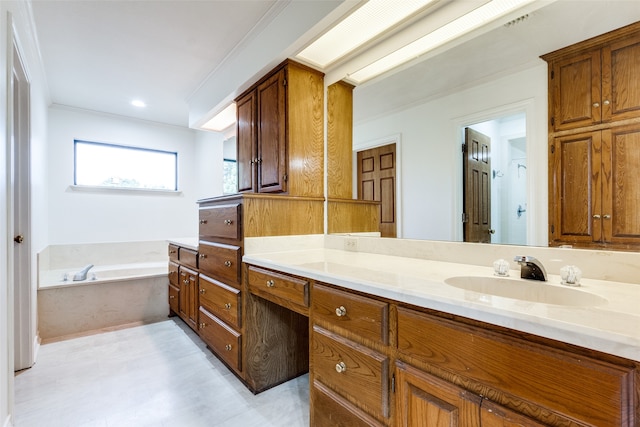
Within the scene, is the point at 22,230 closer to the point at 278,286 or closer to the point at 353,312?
the point at 278,286

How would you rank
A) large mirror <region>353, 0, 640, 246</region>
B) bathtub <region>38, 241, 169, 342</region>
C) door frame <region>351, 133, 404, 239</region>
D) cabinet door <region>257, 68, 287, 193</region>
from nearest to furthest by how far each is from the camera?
large mirror <region>353, 0, 640, 246</region> → door frame <region>351, 133, 404, 239</region> → cabinet door <region>257, 68, 287, 193</region> → bathtub <region>38, 241, 169, 342</region>

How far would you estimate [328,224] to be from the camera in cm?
211

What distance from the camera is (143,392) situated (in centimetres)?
176

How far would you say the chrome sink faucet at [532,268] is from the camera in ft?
3.35

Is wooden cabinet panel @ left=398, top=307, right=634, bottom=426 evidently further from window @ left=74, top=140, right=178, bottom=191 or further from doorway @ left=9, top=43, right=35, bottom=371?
window @ left=74, top=140, right=178, bottom=191

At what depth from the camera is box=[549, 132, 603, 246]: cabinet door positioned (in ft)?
3.47

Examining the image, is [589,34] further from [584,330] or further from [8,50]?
[8,50]

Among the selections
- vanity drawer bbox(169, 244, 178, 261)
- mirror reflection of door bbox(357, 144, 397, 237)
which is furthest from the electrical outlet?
vanity drawer bbox(169, 244, 178, 261)

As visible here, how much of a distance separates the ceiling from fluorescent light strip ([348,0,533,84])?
0.05 metres

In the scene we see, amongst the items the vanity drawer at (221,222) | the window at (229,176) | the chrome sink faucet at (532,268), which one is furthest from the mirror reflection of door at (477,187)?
the window at (229,176)

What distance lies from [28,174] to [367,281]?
269 cm

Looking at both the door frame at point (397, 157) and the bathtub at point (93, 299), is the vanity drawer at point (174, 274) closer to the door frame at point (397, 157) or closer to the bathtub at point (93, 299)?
the bathtub at point (93, 299)

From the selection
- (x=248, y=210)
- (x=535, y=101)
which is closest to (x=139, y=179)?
(x=248, y=210)

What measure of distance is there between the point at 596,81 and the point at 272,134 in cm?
171
